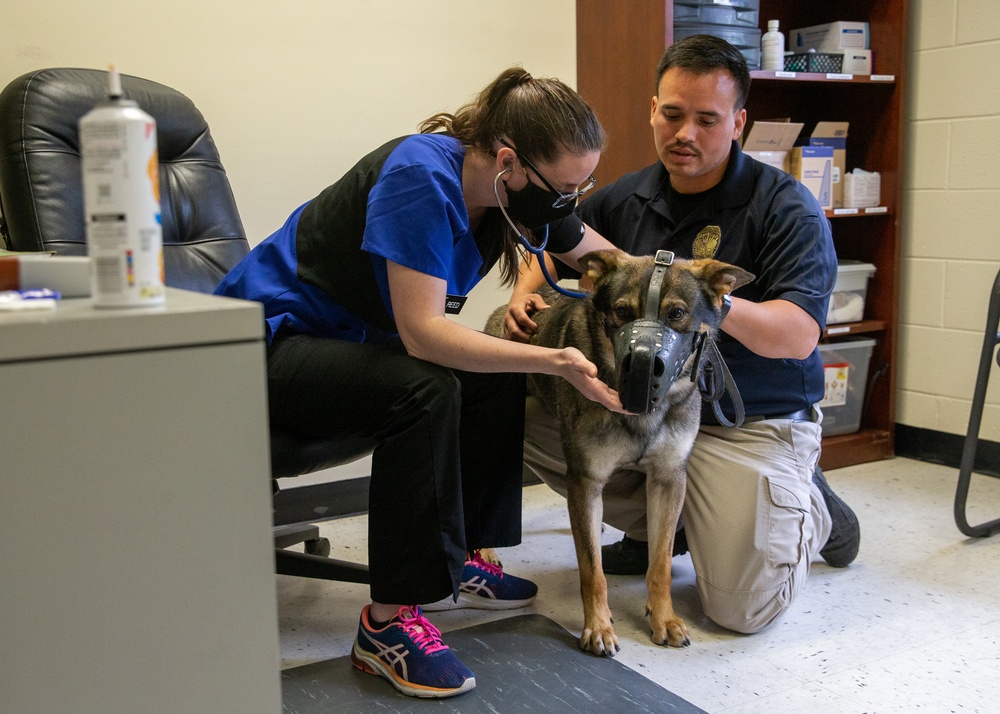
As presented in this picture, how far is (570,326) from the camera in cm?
208

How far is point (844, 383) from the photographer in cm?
325

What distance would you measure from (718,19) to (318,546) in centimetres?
202

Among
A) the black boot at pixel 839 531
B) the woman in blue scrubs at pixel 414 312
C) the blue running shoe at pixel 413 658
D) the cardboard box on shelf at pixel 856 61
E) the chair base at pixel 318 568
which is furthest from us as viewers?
the cardboard box on shelf at pixel 856 61

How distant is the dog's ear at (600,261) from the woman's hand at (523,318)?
222 millimetres

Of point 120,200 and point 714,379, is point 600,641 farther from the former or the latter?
point 120,200

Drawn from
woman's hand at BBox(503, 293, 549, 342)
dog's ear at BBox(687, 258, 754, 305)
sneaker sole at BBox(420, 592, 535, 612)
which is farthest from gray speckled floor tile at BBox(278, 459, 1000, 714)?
dog's ear at BBox(687, 258, 754, 305)

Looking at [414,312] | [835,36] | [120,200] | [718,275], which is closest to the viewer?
[120,200]

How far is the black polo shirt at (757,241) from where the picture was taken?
1.99 metres

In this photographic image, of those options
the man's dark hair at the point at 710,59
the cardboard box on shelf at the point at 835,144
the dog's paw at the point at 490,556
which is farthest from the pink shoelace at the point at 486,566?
Answer: the cardboard box on shelf at the point at 835,144

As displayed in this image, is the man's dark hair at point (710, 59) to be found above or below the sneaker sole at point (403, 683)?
above

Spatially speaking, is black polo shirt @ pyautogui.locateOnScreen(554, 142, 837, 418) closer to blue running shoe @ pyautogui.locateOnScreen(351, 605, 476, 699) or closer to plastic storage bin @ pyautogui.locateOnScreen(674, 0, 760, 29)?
plastic storage bin @ pyautogui.locateOnScreen(674, 0, 760, 29)

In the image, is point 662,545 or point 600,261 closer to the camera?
point 600,261

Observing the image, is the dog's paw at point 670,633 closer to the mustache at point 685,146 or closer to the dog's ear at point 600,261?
the dog's ear at point 600,261

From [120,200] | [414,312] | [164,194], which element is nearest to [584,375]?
[414,312]
